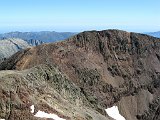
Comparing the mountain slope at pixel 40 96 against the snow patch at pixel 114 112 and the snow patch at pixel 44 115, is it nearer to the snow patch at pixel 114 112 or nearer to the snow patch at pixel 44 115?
the snow patch at pixel 44 115

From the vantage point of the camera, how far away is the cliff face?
4801 inches

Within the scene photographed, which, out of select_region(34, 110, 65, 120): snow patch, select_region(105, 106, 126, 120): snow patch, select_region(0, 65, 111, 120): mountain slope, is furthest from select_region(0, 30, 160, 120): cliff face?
select_region(34, 110, 65, 120): snow patch

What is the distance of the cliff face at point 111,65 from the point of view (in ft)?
400

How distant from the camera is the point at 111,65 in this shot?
445 feet

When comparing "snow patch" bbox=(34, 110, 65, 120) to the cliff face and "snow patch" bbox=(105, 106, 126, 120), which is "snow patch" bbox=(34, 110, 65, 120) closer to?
the cliff face

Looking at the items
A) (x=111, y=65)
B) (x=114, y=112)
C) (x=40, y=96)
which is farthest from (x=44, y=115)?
(x=111, y=65)

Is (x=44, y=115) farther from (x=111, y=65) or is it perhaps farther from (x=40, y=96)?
(x=111, y=65)

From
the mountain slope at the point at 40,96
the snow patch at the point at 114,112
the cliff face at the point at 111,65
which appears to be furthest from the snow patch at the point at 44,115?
the snow patch at the point at 114,112

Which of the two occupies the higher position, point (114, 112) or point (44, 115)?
point (44, 115)

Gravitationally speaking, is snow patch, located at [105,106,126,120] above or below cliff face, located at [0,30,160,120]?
below

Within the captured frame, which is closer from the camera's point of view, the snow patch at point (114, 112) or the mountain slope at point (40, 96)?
the mountain slope at point (40, 96)

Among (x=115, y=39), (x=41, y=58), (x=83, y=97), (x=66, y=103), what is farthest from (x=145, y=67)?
(x=66, y=103)

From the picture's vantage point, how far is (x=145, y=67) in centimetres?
14500

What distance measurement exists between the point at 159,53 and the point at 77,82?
48886 millimetres
